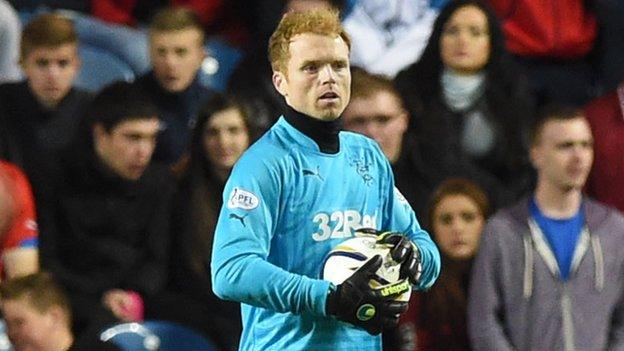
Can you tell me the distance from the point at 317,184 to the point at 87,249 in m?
2.50

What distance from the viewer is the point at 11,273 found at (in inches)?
252

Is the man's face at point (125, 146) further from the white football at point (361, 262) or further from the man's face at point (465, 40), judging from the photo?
the white football at point (361, 262)

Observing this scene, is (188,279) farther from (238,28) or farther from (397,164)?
(238,28)

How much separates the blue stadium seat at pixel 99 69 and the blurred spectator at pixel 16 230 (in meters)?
1.11

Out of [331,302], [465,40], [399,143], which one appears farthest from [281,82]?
[465,40]

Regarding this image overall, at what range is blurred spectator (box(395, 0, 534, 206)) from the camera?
23.6 feet

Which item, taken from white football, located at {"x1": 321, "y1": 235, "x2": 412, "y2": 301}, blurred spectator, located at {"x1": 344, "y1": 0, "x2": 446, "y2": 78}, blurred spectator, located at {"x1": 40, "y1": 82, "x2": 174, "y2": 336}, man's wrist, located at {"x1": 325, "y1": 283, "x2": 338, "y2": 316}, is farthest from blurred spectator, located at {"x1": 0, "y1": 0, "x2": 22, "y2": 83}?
man's wrist, located at {"x1": 325, "y1": 283, "x2": 338, "y2": 316}

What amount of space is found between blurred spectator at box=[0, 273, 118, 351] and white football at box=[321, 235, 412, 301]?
205 cm

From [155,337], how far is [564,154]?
1.81m

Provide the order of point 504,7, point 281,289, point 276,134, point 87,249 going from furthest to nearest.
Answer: point 504,7 < point 87,249 < point 276,134 < point 281,289

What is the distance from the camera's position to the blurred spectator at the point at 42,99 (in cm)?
680

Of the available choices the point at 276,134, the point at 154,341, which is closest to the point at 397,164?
the point at 154,341

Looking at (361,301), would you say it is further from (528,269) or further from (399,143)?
(399,143)

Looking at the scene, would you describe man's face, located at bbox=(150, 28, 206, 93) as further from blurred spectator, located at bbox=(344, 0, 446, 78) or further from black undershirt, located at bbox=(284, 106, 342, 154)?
black undershirt, located at bbox=(284, 106, 342, 154)
